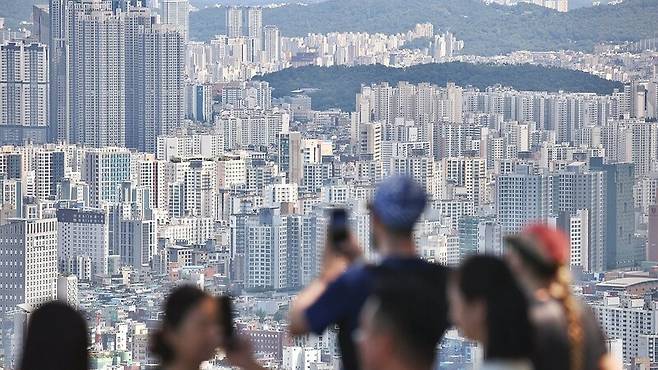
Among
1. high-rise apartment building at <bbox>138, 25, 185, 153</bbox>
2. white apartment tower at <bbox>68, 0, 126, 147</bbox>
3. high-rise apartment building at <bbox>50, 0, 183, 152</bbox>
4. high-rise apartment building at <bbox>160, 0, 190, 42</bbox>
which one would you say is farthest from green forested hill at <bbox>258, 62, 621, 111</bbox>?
white apartment tower at <bbox>68, 0, 126, 147</bbox>

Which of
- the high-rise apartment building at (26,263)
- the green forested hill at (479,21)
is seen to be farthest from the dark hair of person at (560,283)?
the green forested hill at (479,21)

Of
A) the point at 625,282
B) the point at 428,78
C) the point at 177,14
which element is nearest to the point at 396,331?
the point at 625,282

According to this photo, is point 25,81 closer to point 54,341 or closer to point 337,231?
point 337,231

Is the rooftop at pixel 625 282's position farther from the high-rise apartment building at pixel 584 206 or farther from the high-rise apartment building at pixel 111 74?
the high-rise apartment building at pixel 111 74

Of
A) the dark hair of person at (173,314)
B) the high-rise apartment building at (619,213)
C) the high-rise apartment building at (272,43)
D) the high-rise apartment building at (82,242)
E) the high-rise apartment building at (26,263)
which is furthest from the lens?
the high-rise apartment building at (272,43)

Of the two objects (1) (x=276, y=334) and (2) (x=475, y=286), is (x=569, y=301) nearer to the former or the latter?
(2) (x=475, y=286)

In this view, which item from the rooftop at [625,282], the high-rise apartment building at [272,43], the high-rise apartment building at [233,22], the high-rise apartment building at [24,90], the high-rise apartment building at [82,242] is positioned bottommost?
the rooftop at [625,282]

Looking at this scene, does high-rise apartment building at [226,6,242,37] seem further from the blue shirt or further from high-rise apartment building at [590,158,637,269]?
the blue shirt

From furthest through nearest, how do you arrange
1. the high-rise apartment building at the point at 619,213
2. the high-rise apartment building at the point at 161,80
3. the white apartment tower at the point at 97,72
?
the high-rise apartment building at the point at 161,80 → the white apartment tower at the point at 97,72 → the high-rise apartment building at the point at 619,213

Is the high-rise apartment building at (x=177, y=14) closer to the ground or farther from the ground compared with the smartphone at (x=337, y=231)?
farther from the ground

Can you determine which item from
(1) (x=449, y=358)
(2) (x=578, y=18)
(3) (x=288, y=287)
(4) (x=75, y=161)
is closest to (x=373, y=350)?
(1) (x=449, y=358)
